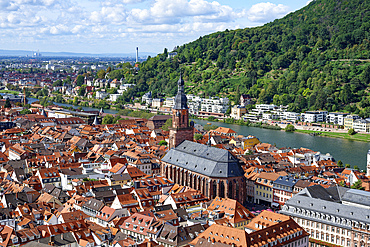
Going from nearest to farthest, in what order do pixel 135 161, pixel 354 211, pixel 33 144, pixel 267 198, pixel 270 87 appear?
pixel 354 211 < pixel 267 198 < pixel 135 161 < pixel 33 144 < pixel 270 87

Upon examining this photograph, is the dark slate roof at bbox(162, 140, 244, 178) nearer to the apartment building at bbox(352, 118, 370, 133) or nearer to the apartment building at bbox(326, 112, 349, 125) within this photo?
the apartment building at bbox(352, 118, 370, 133)

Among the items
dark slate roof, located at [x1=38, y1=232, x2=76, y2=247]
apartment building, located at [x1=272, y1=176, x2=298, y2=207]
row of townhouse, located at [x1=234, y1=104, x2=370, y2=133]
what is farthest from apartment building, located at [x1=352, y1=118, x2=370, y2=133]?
dark slate roof, located at [x1=38, y1=232, x2=76, y2=247]

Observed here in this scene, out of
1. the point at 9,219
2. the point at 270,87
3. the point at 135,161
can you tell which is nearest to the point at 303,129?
the point at 270,87

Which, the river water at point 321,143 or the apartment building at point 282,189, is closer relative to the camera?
the apartment building at point 282,189

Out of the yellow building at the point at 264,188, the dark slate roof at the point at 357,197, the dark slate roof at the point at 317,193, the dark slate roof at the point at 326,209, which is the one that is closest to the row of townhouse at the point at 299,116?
the yellow building at the point at 264,188

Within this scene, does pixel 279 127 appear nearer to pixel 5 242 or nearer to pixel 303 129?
pixel 303 129

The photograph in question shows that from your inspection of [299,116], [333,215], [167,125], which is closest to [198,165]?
[333,215]

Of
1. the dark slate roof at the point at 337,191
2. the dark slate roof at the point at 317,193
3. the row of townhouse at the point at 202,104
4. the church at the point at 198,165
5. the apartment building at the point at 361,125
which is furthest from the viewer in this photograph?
the row of townhouse at the point at 202,104

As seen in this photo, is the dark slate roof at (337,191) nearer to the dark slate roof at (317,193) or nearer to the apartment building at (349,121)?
the dark slate roof at (317,193)

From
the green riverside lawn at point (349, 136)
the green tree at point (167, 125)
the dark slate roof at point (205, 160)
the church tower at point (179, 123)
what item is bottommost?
the green riverside lawn at point (349, 136)
